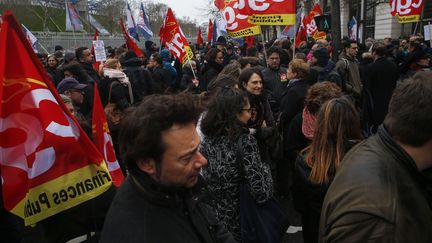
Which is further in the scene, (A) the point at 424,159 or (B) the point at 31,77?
(B) the point at 31,77

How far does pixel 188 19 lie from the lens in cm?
10619

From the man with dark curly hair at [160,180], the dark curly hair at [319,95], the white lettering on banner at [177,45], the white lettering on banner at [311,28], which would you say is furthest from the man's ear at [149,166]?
the white lettering on banner at [311,28]

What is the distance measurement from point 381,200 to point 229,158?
57.5 inches

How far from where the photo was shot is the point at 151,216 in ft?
4.87

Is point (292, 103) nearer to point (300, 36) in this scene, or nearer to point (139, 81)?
point (139, 81)

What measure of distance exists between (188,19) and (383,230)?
109m

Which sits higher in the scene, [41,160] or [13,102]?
[13,102]

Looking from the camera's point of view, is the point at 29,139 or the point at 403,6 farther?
the point at 403,6

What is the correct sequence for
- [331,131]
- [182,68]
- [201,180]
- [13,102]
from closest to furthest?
[201,180] → [13,102] → [331,131] → [182,68]

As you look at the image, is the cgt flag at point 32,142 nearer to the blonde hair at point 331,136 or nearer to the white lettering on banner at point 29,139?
the white lettering on banner at point 29,139

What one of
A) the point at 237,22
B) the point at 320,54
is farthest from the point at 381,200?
the point at 237,22

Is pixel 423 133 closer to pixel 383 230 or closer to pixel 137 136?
pixel 383 230

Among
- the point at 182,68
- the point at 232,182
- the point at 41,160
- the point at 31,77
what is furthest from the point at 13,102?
the point at 182,68

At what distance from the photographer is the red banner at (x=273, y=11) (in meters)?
6.35
